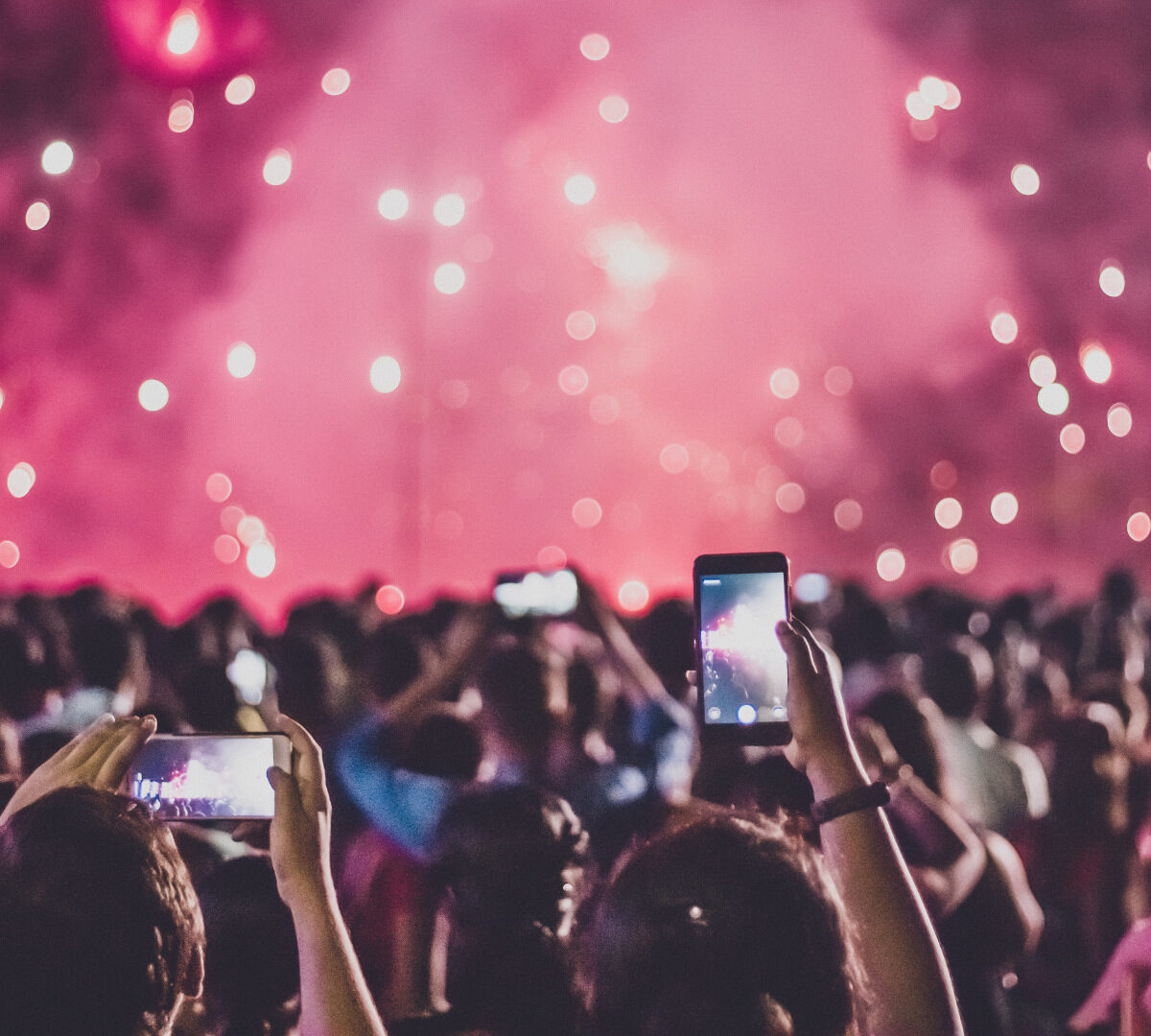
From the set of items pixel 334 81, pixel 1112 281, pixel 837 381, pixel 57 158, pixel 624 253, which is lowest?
pixel 837 381

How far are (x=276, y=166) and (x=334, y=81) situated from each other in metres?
0.82

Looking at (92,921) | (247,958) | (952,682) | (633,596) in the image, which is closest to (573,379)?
(633,596)

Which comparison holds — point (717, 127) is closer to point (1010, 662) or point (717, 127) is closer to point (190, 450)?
point (190, 450)

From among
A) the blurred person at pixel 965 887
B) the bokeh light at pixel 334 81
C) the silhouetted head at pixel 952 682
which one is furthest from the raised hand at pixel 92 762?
the bokeh light at pixel 334 81

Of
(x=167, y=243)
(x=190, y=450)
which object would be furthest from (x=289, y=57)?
(x=190, y=450)

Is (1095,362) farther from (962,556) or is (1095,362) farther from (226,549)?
(226,549)

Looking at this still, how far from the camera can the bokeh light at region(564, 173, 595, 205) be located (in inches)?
481

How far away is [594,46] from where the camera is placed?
11.4m

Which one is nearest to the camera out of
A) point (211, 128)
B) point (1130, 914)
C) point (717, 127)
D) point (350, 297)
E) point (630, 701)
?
point (1130, 914)

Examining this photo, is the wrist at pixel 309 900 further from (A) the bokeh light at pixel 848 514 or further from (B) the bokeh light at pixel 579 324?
(A) the bokeh light at pixel 848 514

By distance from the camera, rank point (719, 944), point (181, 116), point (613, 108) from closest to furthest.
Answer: point (719, 944) < point (181, 116) < point (613, 108)

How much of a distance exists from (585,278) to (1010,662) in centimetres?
810

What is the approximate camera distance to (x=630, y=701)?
354 cm

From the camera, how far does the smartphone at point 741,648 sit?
5.54ft
